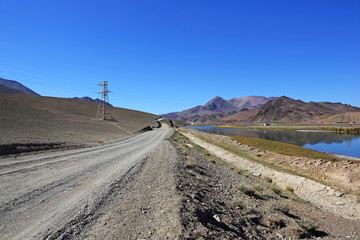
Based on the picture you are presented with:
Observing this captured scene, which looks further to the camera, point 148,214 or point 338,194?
point 338,194

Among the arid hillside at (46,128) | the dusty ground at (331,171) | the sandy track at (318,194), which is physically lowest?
the sandy track at (318,194)

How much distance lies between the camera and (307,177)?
59.0 feet

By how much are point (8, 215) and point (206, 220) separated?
18.0 feet

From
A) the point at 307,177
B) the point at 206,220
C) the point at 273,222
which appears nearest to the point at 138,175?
the point at 206,220

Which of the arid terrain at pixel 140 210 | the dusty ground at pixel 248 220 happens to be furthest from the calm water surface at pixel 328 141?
the arid terrain at pixel 140 210

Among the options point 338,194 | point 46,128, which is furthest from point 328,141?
point 46,128

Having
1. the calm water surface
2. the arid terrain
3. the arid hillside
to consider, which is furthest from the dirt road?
the calm water surface

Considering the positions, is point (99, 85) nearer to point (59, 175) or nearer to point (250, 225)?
point (59, 175)

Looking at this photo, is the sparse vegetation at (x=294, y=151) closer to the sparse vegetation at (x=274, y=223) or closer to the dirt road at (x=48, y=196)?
the sparse vegetation at (x=274, y=223)

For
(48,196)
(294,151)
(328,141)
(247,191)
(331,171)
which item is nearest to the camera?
(48,196)

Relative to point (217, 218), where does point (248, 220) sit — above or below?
below

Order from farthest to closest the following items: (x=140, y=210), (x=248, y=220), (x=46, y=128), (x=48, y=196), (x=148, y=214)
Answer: (x=46, y=128) → (x=248, y=220) → (x=48, y=196) → (x=140, y=210) → (x=148, y=214)

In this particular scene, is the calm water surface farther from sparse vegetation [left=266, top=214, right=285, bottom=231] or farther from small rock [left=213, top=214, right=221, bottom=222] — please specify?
small rock [left=213, top=214, right=221, bottom=222]

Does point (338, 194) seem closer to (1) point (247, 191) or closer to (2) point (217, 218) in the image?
(1) point (247, 191)
